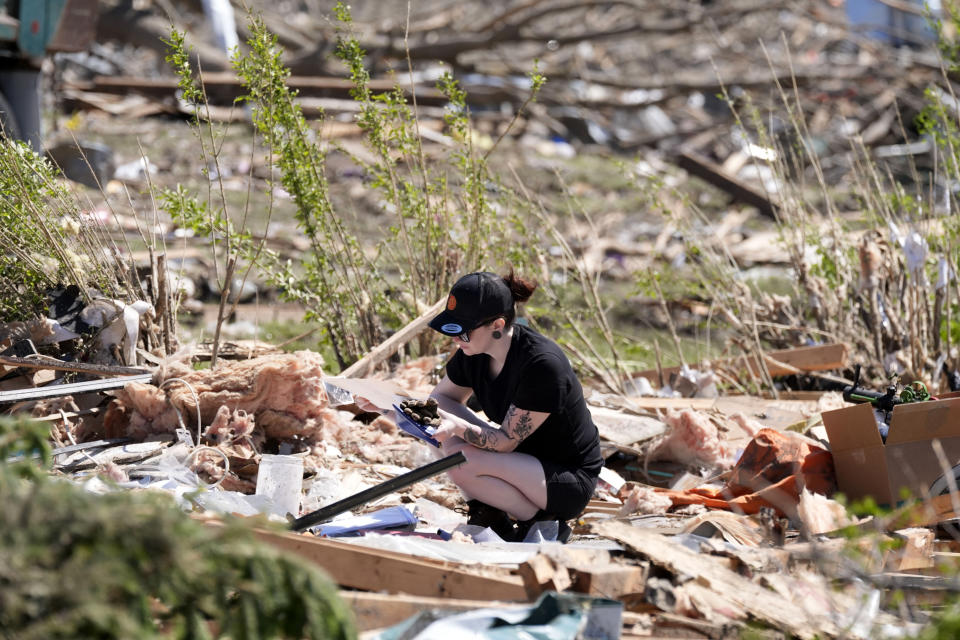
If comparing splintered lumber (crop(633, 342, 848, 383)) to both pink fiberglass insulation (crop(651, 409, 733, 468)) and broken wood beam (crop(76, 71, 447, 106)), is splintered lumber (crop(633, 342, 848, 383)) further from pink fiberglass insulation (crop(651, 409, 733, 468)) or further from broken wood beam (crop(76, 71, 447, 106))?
broken wood beam (crop(76, 71, 447, 106))

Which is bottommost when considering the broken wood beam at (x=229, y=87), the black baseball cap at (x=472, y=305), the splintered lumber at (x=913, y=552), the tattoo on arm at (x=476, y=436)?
the splintered lumber at (x=913, y=552)

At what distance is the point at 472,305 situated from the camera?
3547 millimetres

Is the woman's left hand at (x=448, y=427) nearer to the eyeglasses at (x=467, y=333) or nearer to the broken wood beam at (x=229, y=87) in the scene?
the eyeglasses at (x=467, y=333)

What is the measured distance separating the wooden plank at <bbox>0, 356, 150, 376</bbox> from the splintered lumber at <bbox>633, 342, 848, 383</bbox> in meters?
3.08

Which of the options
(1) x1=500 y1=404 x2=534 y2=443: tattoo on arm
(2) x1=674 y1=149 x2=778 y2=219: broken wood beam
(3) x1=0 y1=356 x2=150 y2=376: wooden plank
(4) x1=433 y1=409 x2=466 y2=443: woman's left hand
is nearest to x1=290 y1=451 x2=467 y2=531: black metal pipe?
(4) x1=433 y1=409 x2=466 y2=443: woman's left hand

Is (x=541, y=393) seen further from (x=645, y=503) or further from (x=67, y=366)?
(x=67, y=366)

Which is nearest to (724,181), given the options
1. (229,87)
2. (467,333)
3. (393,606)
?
(229,87)

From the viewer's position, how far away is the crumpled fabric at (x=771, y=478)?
13.6 feet

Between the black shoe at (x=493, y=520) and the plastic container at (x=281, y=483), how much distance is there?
26.5 inches

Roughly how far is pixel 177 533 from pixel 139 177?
8.74 m

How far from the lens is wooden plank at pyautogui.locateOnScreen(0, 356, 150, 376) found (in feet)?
14.1

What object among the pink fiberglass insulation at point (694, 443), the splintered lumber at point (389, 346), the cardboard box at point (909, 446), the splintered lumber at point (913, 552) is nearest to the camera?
the splintered lumber at point (913, 552)

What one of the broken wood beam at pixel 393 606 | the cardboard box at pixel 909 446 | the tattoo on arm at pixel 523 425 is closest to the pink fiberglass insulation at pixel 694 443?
the cardboard box at pixel 909 446

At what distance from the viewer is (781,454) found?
432 cm
